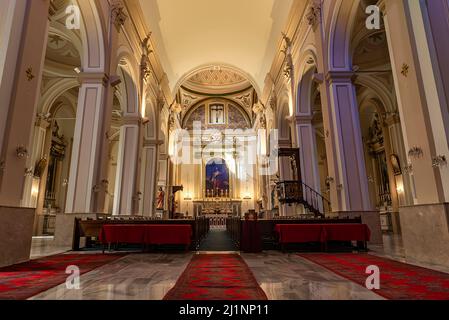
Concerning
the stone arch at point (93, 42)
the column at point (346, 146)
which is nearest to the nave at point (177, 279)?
the column at point (346, 146)

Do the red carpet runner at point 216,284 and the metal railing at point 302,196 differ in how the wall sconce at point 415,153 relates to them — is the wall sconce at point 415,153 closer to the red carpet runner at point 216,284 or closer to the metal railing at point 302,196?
the red carpet runner at point 216,284

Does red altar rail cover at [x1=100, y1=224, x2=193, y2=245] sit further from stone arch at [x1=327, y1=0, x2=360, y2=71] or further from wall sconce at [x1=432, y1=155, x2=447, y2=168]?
stone arch at [x1=327, y1=0, x2=360, y2=71]

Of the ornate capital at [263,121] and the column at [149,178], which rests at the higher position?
the ornate capital at [263,121]

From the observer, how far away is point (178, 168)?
20.5 metres

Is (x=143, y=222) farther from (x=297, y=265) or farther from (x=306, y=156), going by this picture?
(x=306, y=156)

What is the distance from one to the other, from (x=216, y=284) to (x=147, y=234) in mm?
3071

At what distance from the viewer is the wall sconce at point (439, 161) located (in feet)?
12.4

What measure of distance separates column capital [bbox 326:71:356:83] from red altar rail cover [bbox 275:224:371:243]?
3797 millimetres

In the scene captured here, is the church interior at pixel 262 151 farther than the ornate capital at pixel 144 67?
No

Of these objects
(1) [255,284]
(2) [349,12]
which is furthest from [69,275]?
(2) [349,12]

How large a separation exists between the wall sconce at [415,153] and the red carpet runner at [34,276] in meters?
4.97

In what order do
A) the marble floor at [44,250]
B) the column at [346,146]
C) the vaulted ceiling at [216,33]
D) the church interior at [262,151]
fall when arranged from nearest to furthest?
the church interior at [262,151]
the marble floor at [44,250]
the column at [346,146]
the vaulted ceiling at [216,33]

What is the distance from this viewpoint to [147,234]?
5.52 metres

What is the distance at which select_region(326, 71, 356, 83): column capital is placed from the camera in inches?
283
